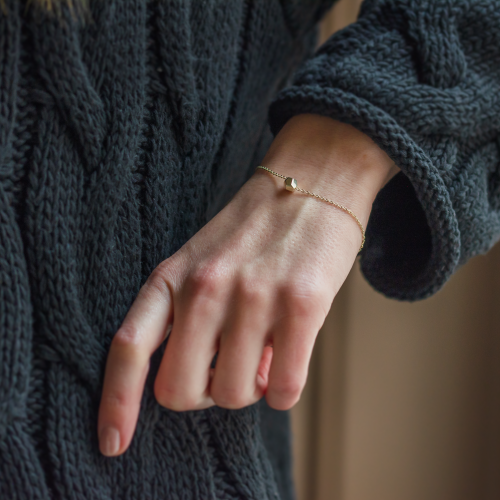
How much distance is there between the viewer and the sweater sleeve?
51 cm

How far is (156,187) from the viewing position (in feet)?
1.66

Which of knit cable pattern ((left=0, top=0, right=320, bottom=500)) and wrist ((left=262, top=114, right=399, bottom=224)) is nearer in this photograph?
knit cable pattern ((left=0, top=0, right=320, bottom=500))

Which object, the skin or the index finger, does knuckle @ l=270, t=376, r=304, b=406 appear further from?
the index finger

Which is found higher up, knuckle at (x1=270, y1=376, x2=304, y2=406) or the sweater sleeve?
the sweater sleeve

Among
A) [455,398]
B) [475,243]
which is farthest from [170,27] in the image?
[455,398]

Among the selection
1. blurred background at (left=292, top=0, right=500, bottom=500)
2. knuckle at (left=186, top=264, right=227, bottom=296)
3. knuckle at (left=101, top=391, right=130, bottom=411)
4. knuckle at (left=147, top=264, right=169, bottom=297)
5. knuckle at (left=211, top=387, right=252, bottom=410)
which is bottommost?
blurred background at (left=292, top=0, right=500, bottom=500)

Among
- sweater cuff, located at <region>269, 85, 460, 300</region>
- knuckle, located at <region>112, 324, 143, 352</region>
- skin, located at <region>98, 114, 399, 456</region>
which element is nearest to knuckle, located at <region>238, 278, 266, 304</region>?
skin, located at <region>98, 114, 399, 456</region>

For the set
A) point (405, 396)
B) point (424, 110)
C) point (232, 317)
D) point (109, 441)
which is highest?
point (424, 110)

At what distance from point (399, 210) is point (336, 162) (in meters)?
0.12

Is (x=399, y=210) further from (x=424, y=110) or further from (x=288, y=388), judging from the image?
(x=288, y=388)

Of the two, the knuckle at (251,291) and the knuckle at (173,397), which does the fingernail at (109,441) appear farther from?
the knuckle at (251,291)

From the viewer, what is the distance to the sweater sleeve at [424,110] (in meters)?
0.51

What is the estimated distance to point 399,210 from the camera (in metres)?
0.60

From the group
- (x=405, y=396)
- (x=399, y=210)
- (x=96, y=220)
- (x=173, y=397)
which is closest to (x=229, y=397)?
(x=173, y=397)
